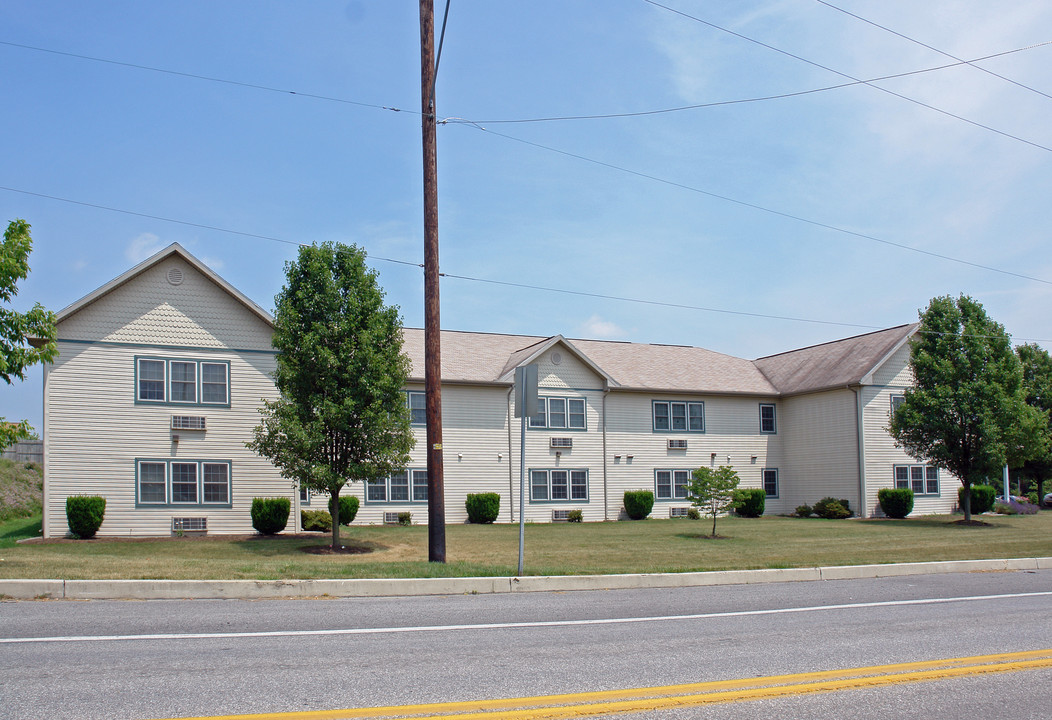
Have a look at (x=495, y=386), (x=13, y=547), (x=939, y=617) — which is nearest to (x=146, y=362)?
(x=13, y=547)

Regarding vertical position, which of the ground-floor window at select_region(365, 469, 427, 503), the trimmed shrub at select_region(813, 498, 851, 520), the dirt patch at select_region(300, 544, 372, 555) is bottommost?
the trimmed shrub at select_region(813, 498, 851, 520)

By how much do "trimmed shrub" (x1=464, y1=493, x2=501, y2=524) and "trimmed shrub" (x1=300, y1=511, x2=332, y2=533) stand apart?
18.3 feet

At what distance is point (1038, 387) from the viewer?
4769cm

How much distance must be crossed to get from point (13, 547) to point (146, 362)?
20.3 ft

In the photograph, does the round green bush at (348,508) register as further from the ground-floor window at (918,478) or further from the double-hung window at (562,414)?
the ground-floor window at (918,478)

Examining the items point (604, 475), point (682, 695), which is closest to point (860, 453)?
point (604, 475)

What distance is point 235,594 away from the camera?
10.8 metres

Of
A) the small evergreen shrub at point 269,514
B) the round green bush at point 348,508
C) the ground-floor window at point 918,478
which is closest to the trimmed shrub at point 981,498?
the ground-floor window at point 918,478

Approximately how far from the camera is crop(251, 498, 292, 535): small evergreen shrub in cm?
2388

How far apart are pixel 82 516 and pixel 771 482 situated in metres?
26.4

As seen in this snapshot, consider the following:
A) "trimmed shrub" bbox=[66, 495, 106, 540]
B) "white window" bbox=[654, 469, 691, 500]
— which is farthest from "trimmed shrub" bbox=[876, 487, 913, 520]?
"trimmed shrub" bbox=[66, 495, 106, 540]

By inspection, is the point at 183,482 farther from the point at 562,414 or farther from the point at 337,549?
the point at 562,414

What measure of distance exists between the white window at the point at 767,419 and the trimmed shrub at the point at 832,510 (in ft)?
14.0

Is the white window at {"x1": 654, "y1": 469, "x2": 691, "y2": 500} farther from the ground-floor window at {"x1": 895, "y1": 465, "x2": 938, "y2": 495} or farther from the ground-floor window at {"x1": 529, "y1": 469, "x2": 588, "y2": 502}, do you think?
the ground-floor window at {"x1": 895, "y1": 465, "x2": 938, "y2": 495}
